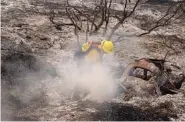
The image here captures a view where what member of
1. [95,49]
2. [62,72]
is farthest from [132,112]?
[62,72]

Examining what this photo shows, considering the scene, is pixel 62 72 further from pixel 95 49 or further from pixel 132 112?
pixel 132 112

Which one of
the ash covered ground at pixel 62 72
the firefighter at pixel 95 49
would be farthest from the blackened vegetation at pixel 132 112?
the firefighter at pixel 95 49

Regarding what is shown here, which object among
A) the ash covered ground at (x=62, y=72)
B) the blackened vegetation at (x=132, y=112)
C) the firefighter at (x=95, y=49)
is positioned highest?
the firefighter at (x=95, y=49)

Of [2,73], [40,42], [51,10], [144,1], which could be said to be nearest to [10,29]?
[40,42]

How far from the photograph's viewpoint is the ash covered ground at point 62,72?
7633 millimetres

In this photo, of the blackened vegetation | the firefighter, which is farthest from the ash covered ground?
the firefighter

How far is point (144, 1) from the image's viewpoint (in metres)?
17.3

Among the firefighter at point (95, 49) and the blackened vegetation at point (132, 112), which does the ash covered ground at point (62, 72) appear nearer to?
the blackened vegetation at point (132, 112)

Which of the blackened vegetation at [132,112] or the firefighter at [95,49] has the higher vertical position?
the firefighter at [95,49]

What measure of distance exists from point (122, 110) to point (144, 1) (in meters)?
10.4

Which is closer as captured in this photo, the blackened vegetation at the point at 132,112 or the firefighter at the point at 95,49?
the blackened vegetation at the point at 132,112

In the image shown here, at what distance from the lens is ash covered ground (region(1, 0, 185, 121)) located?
7633 millimetres

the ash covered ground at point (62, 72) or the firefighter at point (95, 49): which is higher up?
the firefighter at point (95, 49)

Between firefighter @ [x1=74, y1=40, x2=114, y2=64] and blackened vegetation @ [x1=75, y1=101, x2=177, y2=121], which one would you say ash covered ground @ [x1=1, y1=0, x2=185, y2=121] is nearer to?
blackened vegetation @ [x1=75, y1=101, x2=177, y2=121]
